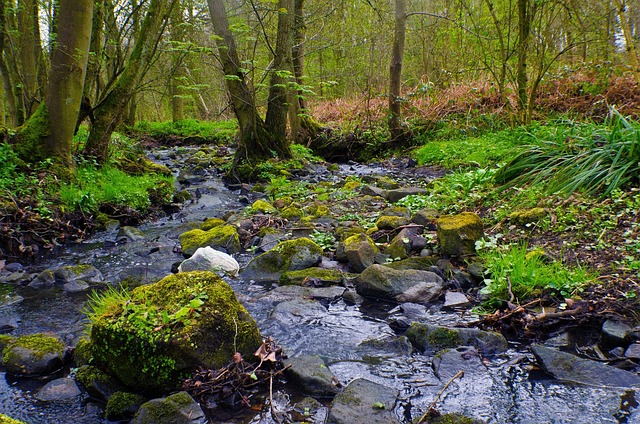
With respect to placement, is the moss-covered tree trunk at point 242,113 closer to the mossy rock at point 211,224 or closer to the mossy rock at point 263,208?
the mossy rock at point 263,208

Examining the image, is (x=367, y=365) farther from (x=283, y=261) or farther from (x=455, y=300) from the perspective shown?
(x=283, y=261)

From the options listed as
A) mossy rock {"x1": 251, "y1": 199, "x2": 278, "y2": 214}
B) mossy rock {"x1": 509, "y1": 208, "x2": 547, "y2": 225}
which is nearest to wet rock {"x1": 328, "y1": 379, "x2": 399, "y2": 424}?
mossy rock {"x1": 509, "y1": 208, "x2": 547, "y2": 225}

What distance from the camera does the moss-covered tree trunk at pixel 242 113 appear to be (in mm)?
9953

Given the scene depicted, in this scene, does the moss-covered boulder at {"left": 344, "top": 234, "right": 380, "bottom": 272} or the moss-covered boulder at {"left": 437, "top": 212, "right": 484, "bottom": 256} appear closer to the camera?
the moss-covered boulder at {"left": 437, "top": 212, "right": 484, "bottom": 256}

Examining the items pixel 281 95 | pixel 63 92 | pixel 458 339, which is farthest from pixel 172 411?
pixel 281 95

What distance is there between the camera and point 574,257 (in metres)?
3.74

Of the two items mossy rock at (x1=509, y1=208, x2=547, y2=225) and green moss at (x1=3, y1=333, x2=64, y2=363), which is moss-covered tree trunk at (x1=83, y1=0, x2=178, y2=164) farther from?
mossy rock at (x1=509, y1=208, x2=547, y2=225)

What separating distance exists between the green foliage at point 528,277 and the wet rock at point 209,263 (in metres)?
2.38

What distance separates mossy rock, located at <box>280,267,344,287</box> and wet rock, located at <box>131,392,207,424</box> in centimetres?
198

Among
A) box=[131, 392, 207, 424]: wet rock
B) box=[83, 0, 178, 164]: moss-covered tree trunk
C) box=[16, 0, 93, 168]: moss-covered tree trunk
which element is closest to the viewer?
box=[131, 392, 207, 424]: wet rock

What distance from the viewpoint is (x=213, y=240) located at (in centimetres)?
544

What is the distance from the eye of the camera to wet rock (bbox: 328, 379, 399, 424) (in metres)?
2.20

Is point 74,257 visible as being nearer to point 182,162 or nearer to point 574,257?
point 574,257

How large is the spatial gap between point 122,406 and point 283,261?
2.50 metres
